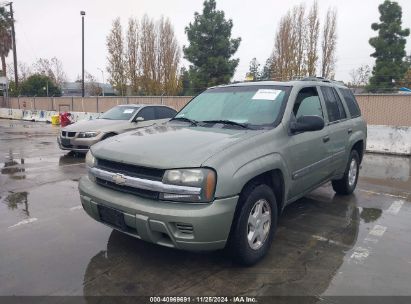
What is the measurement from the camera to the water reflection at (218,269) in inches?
123

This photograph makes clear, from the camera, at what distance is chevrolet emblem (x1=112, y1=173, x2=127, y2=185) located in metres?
3.30

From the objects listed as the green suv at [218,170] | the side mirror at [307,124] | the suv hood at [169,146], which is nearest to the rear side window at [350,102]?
the green suv at [218,170]

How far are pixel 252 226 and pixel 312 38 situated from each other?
1256 inches

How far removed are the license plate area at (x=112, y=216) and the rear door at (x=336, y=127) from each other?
3035mm

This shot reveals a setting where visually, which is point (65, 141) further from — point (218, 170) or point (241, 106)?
point (218, 170)

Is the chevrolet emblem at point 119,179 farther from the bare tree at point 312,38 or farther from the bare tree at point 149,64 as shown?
the bare tree at point 149,64

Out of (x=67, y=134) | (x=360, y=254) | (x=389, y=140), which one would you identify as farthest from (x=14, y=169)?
(x=389, y=140)

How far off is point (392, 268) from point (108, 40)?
39.0m

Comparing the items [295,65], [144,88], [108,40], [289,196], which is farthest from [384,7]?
[289,196]

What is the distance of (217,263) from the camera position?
359cm

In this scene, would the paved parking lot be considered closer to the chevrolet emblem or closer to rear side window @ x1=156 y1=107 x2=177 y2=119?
the chevrolet emblem

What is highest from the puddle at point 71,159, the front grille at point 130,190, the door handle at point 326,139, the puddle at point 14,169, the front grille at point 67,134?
the door handle at point 326,139

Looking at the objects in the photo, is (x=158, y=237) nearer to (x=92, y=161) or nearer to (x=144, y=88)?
(x=92, y=161)

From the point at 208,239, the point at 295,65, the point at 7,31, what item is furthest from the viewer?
the point at 7,31
